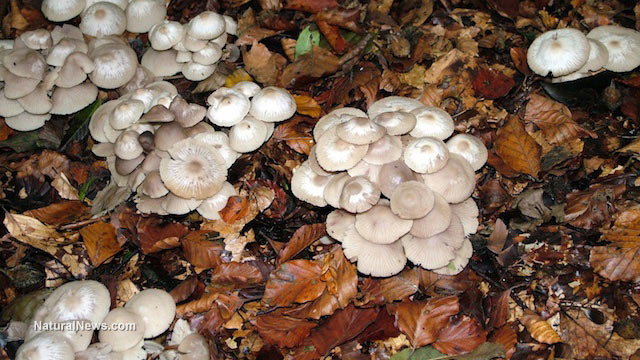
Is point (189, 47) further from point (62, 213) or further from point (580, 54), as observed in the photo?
point (580, 54)

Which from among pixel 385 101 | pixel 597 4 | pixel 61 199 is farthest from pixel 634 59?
pixel 61 199

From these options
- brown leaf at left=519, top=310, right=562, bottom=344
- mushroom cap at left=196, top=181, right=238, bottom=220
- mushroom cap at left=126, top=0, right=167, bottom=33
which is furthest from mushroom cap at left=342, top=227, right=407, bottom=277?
mushroom cap at left=126, top=0, right=167, bottom=33

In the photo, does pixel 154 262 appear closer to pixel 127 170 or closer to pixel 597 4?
pixel 127 170

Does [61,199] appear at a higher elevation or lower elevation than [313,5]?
lower

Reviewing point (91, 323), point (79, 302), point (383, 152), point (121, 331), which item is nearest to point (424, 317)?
point (383, 152)

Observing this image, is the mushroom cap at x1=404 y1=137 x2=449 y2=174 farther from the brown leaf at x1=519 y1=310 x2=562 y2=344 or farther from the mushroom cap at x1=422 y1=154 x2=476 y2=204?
the brown leaf at x1=519 y1=310 x2=562 y2=344

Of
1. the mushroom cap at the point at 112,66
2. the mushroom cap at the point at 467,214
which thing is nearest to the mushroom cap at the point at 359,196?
the mushroom cap at the point at 467,214

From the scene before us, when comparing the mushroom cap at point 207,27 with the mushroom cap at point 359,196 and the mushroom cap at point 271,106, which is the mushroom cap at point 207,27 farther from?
the mushroom cap at point 359,196
